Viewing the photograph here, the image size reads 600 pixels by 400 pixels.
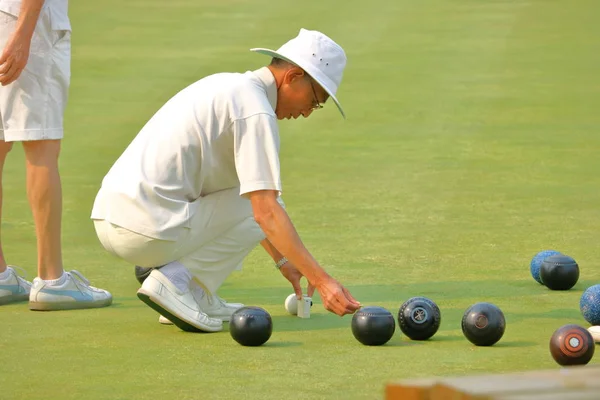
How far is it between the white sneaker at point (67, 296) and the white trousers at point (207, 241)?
496 millimetres

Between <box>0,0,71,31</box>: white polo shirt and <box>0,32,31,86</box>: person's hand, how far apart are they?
177 mm

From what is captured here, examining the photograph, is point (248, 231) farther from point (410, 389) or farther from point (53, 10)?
point (410, 389)

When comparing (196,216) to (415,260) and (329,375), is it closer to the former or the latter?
(329,375)

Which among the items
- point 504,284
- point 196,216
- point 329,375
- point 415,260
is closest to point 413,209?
point 415,260

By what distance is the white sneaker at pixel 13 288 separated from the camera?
7039 mm

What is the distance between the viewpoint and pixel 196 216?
21.0 ft

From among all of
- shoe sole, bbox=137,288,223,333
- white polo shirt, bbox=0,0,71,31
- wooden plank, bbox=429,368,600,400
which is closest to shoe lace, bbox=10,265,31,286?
shoe sole, bbox=137,288,223,333

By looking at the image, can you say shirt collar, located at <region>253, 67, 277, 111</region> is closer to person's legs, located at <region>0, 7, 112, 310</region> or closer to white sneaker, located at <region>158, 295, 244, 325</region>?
white sneaker, located at <region>158, 295, 244, 325</region>

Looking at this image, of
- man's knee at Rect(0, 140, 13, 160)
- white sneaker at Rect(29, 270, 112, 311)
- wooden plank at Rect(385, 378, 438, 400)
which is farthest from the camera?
man's knee at Rect(0, 140, 13, 160)

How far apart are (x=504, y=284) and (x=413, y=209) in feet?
7.30

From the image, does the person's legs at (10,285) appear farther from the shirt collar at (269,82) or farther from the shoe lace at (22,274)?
the shirt collar at (269,82)

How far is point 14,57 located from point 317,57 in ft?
5.26

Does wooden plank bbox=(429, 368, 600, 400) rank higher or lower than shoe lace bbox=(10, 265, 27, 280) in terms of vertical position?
higher

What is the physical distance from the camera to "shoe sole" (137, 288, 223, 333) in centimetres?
→ 622
